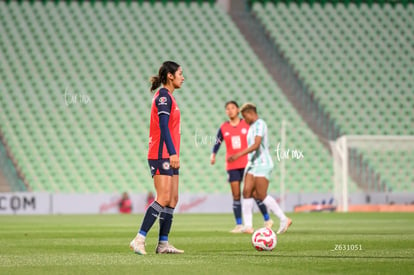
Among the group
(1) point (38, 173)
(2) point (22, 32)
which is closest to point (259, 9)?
(2) point (22, 32)

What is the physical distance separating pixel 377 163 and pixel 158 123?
22500 millimetres

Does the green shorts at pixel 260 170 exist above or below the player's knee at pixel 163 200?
above

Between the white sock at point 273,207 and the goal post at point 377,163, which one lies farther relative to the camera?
the goal post at point 377,163

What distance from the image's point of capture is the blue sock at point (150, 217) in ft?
27.3

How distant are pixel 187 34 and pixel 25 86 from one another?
7.34 meters

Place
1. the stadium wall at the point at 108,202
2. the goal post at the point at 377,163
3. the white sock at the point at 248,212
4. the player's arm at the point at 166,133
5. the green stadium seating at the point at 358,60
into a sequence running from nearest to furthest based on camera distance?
the player's arm at the point at 166,133
the white sock at the point at 248,212
the stadium wall at the point at 108,202
the goal post at the point at 377,163
the green stadium seating at the point at 358,60

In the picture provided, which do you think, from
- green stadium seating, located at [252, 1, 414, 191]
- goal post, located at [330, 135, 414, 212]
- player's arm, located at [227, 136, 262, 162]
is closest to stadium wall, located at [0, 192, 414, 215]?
goal post, located at [330, 135, 414, 212]

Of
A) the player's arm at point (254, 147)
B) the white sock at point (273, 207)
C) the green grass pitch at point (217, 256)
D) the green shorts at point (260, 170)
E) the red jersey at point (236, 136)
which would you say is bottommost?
the green grass pitch at point (217, 256)

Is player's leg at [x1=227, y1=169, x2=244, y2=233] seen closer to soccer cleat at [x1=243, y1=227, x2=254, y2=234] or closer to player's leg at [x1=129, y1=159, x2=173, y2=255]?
soccer cleat at [x1=243, y1=227, x2=254, y2=234]

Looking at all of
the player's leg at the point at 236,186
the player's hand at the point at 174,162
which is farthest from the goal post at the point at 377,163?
the player's hand at the point at 174,162

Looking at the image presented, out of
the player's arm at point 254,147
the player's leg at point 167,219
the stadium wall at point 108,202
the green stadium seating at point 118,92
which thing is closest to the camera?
the player's leg at point 167,219

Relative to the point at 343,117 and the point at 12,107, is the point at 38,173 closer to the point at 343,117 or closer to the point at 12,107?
the point at 12,107

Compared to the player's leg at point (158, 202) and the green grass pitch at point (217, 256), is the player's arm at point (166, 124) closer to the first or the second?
the player's leg at point (158, 202)

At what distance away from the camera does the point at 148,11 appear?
33.1 m
